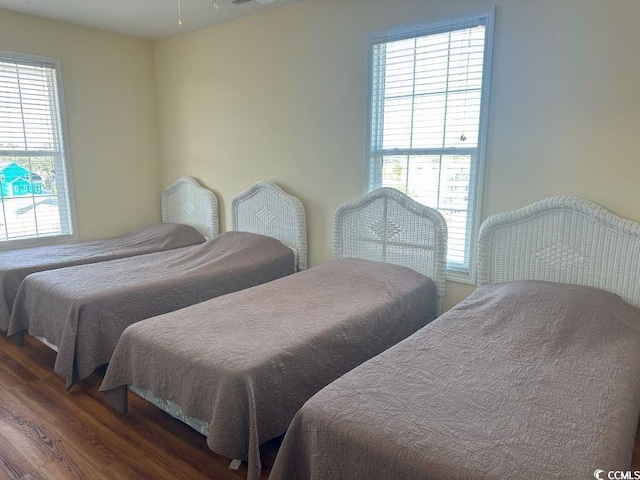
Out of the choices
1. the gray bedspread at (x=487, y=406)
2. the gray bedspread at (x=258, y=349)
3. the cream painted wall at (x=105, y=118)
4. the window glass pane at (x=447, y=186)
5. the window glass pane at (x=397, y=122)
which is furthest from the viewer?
the cream painted wall at (x=105, y=118)

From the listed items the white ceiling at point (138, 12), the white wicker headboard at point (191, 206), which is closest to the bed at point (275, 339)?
the white wicker headboard at point (191, 206)

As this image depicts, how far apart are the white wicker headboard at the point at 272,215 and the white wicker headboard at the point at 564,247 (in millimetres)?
1417

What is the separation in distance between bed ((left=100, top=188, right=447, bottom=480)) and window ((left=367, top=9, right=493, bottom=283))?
5.4 inches

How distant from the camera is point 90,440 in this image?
2039mm

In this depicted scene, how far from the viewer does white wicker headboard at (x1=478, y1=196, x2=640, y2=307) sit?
2186mm

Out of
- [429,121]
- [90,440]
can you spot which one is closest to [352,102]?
[429,121]

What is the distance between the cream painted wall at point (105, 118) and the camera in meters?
3.68

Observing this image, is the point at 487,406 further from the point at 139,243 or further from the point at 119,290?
the point at 139,243

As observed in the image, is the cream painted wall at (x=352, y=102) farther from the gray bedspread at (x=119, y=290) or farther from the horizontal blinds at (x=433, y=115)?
the gray bedspread at (x=119, y=290)

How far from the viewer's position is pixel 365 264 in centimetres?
295

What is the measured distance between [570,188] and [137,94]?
12.8 feet

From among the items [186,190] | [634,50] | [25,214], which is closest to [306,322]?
[634,50]

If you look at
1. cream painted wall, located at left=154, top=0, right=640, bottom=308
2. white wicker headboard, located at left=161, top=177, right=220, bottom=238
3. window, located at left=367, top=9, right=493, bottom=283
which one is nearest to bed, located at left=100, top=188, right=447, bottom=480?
window, located at left=367, top=9, right=493, bottom=283

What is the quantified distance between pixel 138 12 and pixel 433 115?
248 centimetres
